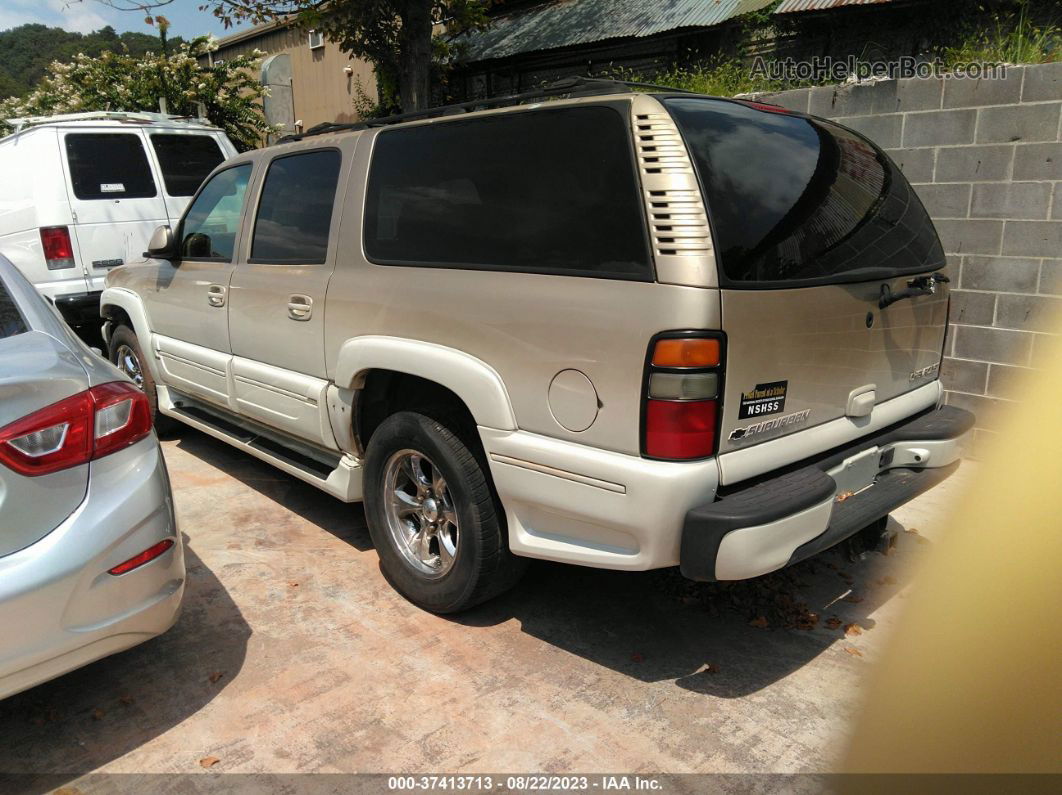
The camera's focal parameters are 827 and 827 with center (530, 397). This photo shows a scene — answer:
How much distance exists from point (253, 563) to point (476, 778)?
1940 mm

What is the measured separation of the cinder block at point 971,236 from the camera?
17.2ft

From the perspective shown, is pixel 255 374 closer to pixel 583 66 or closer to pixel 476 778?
pixel 476 778

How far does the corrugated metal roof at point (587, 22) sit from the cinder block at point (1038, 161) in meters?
6.11

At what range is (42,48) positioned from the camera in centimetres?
2831

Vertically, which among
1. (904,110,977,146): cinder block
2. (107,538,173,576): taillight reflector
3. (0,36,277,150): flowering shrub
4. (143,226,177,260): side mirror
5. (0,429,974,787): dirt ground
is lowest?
(0,429,974,787): dirt ground

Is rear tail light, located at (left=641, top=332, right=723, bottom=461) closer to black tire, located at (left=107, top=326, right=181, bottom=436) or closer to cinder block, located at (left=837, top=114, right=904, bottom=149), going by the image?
cinder block, located at (left=837, top=114, right=904, bottom=149)

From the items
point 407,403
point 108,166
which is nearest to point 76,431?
point 407,403

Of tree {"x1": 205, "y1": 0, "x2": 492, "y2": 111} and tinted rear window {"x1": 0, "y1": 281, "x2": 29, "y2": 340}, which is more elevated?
tree {"x1": 205, "y1": 0, "x2": 492, "y2": 111}

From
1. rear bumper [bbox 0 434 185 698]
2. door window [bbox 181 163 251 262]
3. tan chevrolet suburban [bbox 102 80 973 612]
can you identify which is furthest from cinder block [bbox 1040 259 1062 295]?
rear bumper [bbox 0 434 185 698]

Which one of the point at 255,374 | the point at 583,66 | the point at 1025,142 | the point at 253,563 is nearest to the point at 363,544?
the point at 253,563

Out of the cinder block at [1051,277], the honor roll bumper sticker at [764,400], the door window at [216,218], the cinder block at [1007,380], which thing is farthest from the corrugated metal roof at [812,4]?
the honor roll bumper sticker at [764,400]

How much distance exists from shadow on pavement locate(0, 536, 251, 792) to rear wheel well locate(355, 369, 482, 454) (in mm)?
1021

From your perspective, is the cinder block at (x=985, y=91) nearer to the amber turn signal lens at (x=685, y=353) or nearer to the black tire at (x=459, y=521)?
the amber turn signal lens at (x=685, y=353)

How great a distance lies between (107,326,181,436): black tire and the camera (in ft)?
18.7
